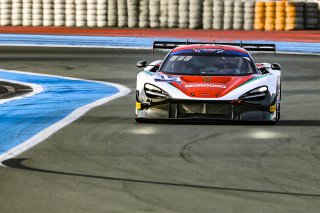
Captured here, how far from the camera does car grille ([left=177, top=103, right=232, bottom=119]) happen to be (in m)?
13.8

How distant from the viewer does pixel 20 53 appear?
31.0 m

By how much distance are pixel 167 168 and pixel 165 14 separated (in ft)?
103

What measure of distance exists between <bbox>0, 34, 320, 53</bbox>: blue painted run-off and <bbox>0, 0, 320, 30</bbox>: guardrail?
8.58 ft

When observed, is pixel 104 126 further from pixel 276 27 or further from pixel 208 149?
pixel 276 27

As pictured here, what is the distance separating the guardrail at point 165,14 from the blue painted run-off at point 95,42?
262 cm

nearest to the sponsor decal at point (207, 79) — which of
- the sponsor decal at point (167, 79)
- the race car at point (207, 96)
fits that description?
the race car at point (207, 96)

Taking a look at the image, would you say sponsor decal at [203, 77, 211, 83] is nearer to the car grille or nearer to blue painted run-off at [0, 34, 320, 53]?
the car grille

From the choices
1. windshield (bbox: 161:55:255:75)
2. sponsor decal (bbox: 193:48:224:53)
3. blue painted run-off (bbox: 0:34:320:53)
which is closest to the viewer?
windshield (bbox: 161:55:255:75)

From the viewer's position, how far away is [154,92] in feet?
46.2

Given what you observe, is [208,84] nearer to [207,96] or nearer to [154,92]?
[207,96]

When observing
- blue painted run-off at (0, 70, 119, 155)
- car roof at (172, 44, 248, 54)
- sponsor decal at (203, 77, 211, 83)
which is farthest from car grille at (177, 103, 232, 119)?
car roof at (172, 44, 248, 54)

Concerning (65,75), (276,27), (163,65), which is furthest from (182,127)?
(276,27)

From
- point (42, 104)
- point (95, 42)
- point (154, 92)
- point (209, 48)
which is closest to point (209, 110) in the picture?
point (154, 92)

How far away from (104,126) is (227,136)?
5.93 ft
